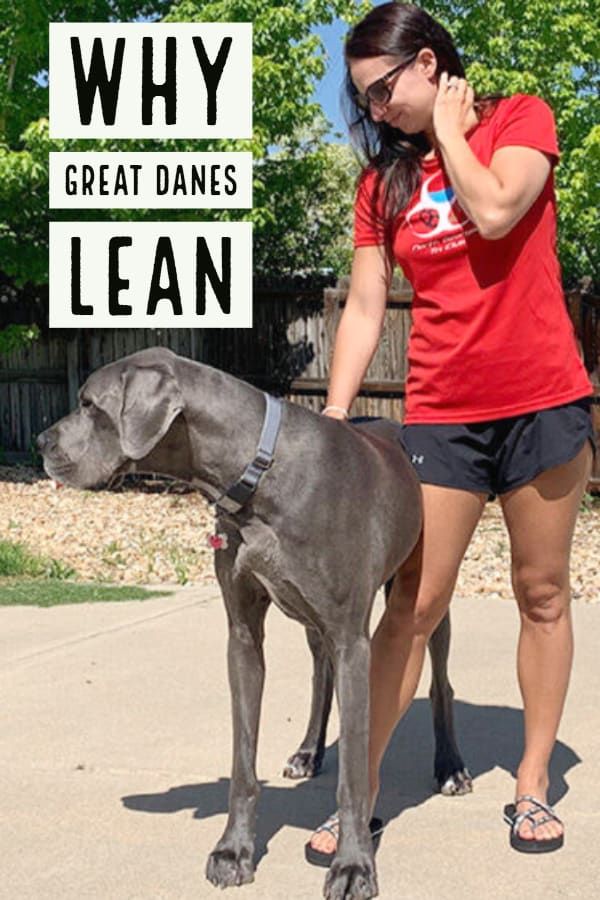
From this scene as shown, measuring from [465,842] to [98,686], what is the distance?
2253 millimetres

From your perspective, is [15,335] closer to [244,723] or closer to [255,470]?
[244,723]

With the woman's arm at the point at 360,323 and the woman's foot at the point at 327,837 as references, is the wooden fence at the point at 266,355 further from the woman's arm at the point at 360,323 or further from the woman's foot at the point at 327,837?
the woman's foot at the point at 327,837

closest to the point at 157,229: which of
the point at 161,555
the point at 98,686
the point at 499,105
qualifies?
the point at 161,555

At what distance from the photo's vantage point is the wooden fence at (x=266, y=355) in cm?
1271

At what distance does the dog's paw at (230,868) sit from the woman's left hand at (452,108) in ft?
6.64

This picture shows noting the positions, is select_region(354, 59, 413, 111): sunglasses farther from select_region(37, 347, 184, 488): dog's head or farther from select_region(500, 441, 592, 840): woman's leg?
select_region(500, 441, 592, 840): woman's leg

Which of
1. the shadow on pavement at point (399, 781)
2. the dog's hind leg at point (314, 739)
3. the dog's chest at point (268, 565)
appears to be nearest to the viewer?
the dog's chest at point (268, 565)

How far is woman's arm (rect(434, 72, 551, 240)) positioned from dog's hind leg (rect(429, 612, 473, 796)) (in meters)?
1.51

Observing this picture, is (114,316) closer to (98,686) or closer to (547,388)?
(98,686)

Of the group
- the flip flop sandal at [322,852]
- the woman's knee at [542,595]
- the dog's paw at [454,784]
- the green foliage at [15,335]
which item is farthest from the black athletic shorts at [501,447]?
the green foliage at [15,335]

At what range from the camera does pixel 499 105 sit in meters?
3.69

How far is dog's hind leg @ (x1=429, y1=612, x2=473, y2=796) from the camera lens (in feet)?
14.3

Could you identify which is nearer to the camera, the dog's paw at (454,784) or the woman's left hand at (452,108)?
the woman's left hand at (452,108)

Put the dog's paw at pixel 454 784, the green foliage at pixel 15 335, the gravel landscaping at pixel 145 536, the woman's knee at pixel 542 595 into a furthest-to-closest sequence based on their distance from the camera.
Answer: the green foliage at pixel 15 335 → the gravel landscaping at pixel 145 536 → the dog's paw at pixel 454 784 → the woman's knee at pixel 542 595
